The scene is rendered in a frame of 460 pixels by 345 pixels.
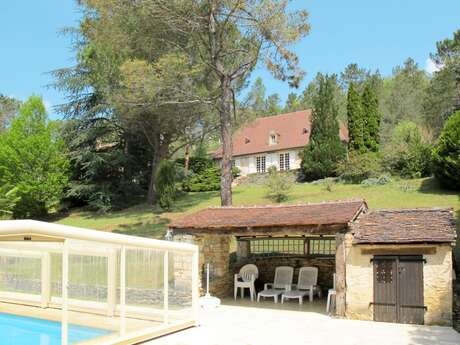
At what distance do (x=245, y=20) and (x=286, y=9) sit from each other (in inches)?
81.7

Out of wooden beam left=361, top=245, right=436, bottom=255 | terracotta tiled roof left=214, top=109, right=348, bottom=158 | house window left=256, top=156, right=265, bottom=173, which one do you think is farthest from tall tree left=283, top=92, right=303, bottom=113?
wooden beam left=361, top=245, right=436, bottom=255

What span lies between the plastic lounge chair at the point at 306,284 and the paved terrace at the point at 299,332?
87.1 inches

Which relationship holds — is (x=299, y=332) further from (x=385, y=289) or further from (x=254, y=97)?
(x=254, y=97)

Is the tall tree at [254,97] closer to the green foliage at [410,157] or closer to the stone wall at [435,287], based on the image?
the green foliage at [410,157]

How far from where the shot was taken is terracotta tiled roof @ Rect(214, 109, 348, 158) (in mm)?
44344

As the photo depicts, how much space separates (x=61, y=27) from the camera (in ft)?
109

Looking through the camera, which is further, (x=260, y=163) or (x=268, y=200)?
(x=260, y=163)

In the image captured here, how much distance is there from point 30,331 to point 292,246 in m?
9.55

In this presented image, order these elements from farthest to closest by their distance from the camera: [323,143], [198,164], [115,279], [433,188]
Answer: [198,164] → [323,143] → [433,188] → [115,279]

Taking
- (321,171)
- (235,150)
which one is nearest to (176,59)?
(321,171)

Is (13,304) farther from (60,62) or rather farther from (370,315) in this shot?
(60,62)

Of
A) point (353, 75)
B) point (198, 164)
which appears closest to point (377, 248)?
point (198, 164)

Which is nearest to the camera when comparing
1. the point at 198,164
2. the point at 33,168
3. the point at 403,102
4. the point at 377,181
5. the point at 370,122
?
the point at 377,181

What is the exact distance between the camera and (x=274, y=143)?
150ft
